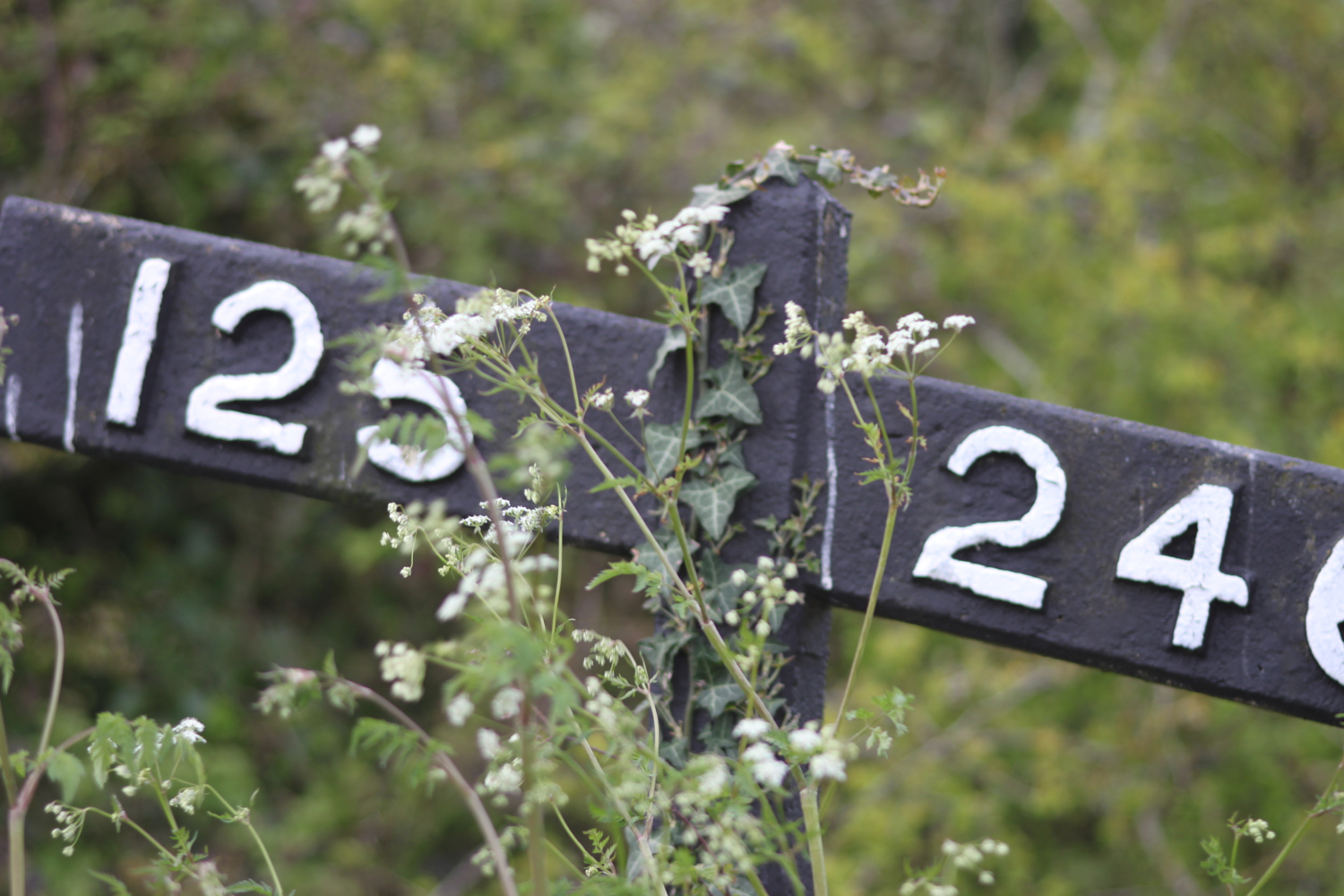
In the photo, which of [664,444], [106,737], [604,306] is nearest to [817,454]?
[664,444]

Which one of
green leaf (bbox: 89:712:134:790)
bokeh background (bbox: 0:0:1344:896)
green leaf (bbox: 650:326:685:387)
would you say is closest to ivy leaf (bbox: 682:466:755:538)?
green leaf (bbox: 650:326:685:387)

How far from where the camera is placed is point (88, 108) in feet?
10.6

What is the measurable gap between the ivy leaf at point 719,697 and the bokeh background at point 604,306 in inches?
75.8

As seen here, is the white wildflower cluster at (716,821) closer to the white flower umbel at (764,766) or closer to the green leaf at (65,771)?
the white flower umbel at (764,766)

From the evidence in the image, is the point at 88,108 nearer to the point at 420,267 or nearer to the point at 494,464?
the point at 420,267

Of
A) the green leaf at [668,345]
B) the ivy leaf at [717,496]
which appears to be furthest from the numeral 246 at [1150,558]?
the green leaf at [668,345]

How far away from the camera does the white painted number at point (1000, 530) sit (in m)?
1.25

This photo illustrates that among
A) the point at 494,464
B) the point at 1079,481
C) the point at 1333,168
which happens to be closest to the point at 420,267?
the point at 1079,481

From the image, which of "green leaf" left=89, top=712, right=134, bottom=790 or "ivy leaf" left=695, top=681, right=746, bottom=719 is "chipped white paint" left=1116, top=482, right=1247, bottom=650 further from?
"green leaf" left=89, top=712, right=134, bottom=790

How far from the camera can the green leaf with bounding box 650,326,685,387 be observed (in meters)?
1.29

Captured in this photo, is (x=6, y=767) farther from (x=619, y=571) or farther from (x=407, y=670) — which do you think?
(x=619, y=571)

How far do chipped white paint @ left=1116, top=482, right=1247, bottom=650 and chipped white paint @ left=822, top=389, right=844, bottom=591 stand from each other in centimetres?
33

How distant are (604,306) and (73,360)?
2.27m

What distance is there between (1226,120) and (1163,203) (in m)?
0.38
